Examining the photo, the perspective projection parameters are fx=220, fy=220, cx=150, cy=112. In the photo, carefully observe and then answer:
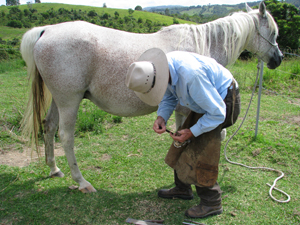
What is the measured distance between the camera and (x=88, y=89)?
251cm

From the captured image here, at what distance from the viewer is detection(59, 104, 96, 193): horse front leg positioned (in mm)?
2490

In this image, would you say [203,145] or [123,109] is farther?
[123,109]

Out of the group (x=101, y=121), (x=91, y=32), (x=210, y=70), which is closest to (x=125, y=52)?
(x=91, y=32)

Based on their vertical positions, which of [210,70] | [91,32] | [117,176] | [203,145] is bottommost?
[117,176]

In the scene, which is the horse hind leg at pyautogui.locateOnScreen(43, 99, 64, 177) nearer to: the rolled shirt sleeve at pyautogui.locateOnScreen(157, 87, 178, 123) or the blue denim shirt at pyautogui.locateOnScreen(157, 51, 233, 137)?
the rolled shirt sleeve at pyautogui.locateOnScreen(157, 87, 178, 123)

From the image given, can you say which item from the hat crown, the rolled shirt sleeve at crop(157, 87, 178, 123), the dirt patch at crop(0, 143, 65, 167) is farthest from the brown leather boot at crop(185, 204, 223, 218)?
the dirt patch at crop(0, 143, 65, 167)

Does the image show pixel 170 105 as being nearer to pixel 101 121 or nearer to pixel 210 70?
pixel 210 70

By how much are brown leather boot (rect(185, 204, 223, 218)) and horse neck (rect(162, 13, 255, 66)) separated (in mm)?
1748

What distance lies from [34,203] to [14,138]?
→ 71.2 inches

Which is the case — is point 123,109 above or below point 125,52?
below

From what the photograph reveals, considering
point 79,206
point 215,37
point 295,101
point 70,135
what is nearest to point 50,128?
point 70,135

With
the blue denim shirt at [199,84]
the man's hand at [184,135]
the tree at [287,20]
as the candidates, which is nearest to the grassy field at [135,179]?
the man's hand at [184,135]

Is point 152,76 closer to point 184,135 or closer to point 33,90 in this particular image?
point 184,135

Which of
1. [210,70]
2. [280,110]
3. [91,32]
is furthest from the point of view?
[280,110]
